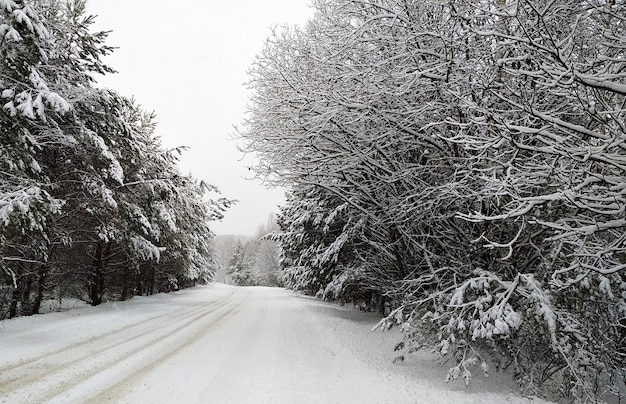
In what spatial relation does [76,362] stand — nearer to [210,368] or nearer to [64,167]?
[210,368]

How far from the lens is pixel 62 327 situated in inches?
364

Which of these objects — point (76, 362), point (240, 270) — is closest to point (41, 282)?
point (76, 362)

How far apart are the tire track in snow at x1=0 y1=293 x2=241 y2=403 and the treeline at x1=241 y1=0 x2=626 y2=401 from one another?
4.48 metres

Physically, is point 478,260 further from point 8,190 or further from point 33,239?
point 33,239

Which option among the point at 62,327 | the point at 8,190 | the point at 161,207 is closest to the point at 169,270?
the point at 161,207

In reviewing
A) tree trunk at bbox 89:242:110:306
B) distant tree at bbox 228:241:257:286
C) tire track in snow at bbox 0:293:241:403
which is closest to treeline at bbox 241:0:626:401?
tire track in snow at bbox 0:293:241:403

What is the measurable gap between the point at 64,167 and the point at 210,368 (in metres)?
9.14

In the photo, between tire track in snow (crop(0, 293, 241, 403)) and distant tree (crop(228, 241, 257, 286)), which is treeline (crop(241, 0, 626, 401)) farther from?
distant tree (crop(228, 241, 257, 286))

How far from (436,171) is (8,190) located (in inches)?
353

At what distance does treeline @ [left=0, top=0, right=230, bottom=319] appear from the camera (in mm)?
7840

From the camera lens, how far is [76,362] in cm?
604

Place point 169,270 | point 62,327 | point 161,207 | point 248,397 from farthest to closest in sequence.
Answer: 1. point 169,270
2. point 161,207
3. point 62,327
4. point 248,397

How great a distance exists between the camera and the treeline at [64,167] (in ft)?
25.7

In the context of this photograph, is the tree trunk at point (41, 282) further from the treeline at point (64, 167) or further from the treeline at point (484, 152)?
the treeline at point (484, 152)
